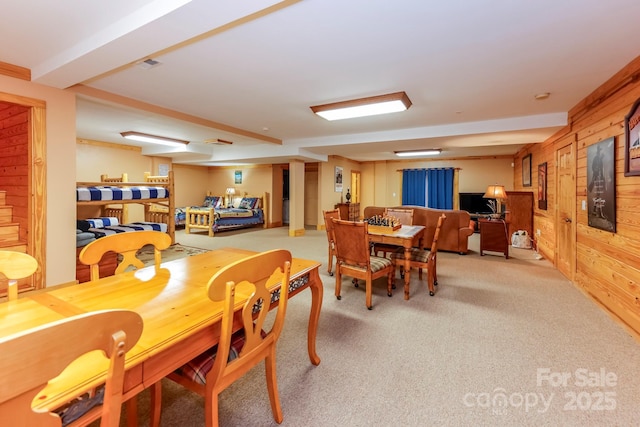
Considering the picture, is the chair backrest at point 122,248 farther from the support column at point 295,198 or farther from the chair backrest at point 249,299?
the support column at point 295,198

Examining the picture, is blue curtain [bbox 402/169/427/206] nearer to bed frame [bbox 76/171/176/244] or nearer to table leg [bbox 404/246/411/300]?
table leg [bbox 404/246/411/300]

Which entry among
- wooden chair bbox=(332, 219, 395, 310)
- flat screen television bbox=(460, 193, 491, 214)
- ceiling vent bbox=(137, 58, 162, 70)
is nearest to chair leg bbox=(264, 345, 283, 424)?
wooden chair bbox=(332, 219, 395, 310)

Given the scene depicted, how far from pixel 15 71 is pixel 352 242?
11.3ft

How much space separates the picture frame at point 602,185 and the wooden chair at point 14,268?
430 cm

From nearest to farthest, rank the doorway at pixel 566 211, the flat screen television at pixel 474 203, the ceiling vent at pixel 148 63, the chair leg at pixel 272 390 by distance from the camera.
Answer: the chair leg at pixel 272 390
the ceiling vent at pixel 148 63
the doorway at pixel 566 211
the flat screen television at pixel 474 203

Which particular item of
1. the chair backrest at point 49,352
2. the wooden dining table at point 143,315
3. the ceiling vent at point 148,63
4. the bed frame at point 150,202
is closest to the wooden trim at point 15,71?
the ceiling vent at point 148,63

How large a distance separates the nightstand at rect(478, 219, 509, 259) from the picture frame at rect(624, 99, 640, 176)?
2581mm

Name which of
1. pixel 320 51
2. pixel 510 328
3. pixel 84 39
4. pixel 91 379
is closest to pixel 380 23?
pixel 320 51

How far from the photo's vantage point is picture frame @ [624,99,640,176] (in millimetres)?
2340

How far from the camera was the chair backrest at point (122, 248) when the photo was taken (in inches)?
62.2

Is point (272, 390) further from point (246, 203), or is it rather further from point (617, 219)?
point (246, 203)

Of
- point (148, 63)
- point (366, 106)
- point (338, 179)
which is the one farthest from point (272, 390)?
point (338, 179)

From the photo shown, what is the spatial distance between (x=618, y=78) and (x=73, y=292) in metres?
4.44

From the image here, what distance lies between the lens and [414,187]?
9.70 meters
